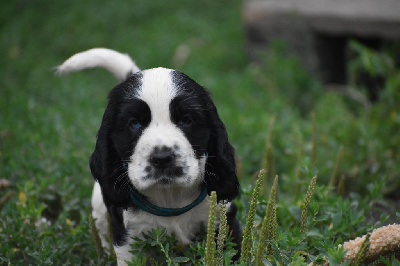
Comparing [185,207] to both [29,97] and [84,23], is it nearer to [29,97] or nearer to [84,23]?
[29,97]

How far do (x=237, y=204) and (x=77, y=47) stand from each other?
504 centimetres

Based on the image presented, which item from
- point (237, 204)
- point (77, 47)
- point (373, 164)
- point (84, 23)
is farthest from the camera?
point (84, 23)

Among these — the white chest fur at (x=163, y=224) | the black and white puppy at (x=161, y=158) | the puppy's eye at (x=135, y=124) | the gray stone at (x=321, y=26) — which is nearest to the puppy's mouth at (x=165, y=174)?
the black and white puppy at (x=161, y=158)

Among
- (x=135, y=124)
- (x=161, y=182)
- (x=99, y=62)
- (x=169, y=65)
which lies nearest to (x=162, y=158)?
(x=161, y=182)

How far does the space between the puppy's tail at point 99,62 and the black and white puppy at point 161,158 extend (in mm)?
523

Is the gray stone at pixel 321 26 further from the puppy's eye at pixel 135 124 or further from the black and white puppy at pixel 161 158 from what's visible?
the puppy's eye at pixel 135 124

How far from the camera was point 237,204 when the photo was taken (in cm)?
316

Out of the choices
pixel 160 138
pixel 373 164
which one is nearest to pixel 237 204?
pixel 160 138

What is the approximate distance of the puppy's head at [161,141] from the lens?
238 cm

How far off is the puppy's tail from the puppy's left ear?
2.62 feet

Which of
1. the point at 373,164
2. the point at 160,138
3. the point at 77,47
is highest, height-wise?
the point at 77,47

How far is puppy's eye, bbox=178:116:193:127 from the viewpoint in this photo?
2.49 meters

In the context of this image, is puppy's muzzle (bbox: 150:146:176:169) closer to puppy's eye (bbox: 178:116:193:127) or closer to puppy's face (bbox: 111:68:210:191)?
puppy's face (bbox: 111:68:210:191)

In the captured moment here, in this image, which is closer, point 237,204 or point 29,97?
point 237,204
